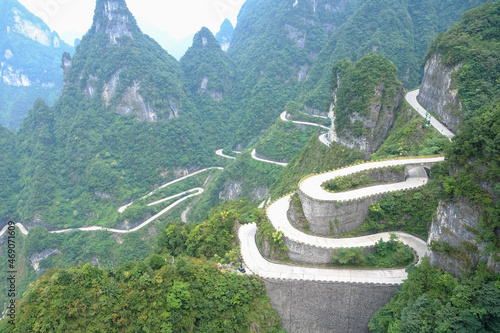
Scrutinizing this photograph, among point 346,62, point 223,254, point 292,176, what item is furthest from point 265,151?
point 223,254

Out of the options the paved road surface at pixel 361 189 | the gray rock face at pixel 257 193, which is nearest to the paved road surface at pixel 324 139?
the gray rock face at pixel 257 193

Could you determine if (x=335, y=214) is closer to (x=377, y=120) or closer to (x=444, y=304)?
(x=444, y=304)

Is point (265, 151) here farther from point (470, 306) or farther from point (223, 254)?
point (470, 306)

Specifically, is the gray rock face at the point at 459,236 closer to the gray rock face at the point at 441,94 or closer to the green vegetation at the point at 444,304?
the green vegetation at the point at 444,304

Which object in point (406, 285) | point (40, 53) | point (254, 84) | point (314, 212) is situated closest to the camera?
point (406, 285)

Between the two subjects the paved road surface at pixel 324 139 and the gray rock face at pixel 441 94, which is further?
the paved road surface at pixel 324 139

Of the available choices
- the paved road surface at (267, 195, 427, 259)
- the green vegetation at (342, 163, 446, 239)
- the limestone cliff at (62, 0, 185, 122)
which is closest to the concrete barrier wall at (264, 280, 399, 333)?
the paved road surface at (267, 195, 427, 259)
